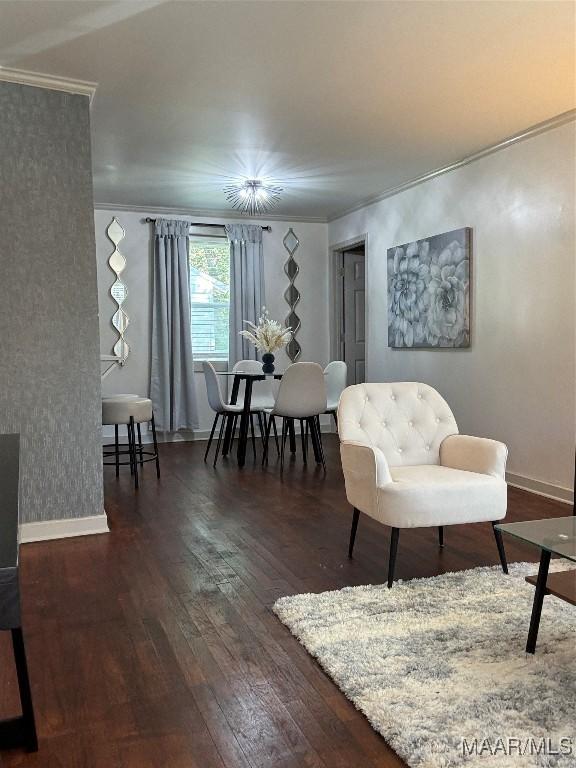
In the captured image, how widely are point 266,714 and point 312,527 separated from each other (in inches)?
75.9

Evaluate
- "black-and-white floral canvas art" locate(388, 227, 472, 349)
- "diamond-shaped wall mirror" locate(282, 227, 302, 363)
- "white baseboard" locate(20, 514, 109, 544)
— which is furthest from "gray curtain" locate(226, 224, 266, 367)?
"white baseboard" locate(20, 514, 109, 544)

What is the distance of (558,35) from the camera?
3182 mm

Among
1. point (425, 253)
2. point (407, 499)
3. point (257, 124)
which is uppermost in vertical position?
point (257, 124)

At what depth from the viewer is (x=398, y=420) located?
11.1 ft

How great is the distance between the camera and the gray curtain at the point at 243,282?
24.1 ft

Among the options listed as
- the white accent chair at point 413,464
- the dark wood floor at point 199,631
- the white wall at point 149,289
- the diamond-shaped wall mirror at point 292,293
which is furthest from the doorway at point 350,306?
the white accent chair at point 413,464

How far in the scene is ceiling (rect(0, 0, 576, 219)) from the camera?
2.94m

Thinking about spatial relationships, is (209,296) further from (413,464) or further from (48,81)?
(413,464)

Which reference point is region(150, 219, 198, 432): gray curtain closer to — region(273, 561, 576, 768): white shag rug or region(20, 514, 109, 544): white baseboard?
region(20, 514, 109, 544): white baseboard

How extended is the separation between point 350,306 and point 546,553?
19.4 ft

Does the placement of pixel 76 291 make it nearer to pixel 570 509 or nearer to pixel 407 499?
pixel 407 499

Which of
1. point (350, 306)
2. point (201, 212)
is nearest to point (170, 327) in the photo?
point (201, 212)

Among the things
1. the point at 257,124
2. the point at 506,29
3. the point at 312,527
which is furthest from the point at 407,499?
the point at 257,124

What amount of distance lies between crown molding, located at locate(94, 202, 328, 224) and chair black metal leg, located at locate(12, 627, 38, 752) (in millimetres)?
5846
